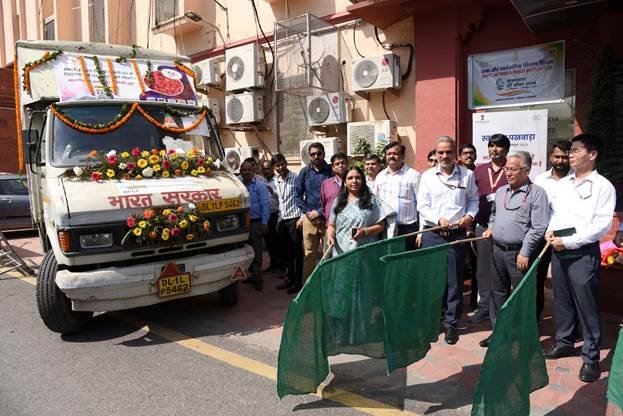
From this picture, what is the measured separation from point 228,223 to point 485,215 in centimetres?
272

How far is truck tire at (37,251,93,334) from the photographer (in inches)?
179

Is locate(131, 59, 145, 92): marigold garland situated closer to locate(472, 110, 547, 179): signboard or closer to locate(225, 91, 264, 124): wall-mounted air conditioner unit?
locate(225, 91, 264, 124): wall-mounted air conditioner unit

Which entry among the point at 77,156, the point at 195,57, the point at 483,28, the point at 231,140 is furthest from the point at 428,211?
the point at 195,57

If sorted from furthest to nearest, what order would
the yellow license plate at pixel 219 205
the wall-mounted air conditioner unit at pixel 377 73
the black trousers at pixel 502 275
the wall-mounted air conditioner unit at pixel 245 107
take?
the wall-mounted air conditioner unit at pixel 245 107
the wall-mounted air conditioner unit at pixel 377 73
the yellow license plate at pixel 219 205
the black trousers at pixel 502 275

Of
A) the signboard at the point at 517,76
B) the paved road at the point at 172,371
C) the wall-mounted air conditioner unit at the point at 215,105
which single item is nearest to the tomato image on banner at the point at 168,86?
the paved road at the point at 172,371

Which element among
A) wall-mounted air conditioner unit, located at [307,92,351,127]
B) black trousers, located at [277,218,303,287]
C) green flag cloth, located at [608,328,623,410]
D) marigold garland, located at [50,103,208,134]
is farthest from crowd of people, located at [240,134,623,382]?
wall-mounted air conditioner unit, located at [307,92,351,127]

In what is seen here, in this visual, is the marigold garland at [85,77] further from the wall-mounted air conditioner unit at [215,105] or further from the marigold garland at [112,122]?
the wall-mounted air conditioner unit at [215,105]

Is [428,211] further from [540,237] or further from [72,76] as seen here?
[72,76]

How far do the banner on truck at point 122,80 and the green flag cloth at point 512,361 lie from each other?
4.63 metres

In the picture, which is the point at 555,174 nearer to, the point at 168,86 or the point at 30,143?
the point at 168,86

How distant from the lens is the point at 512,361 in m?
2.79

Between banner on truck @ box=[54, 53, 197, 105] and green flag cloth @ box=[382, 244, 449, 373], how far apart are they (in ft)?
12.9

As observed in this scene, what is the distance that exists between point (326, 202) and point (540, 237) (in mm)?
2371

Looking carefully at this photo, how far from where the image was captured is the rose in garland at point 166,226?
4250mm
